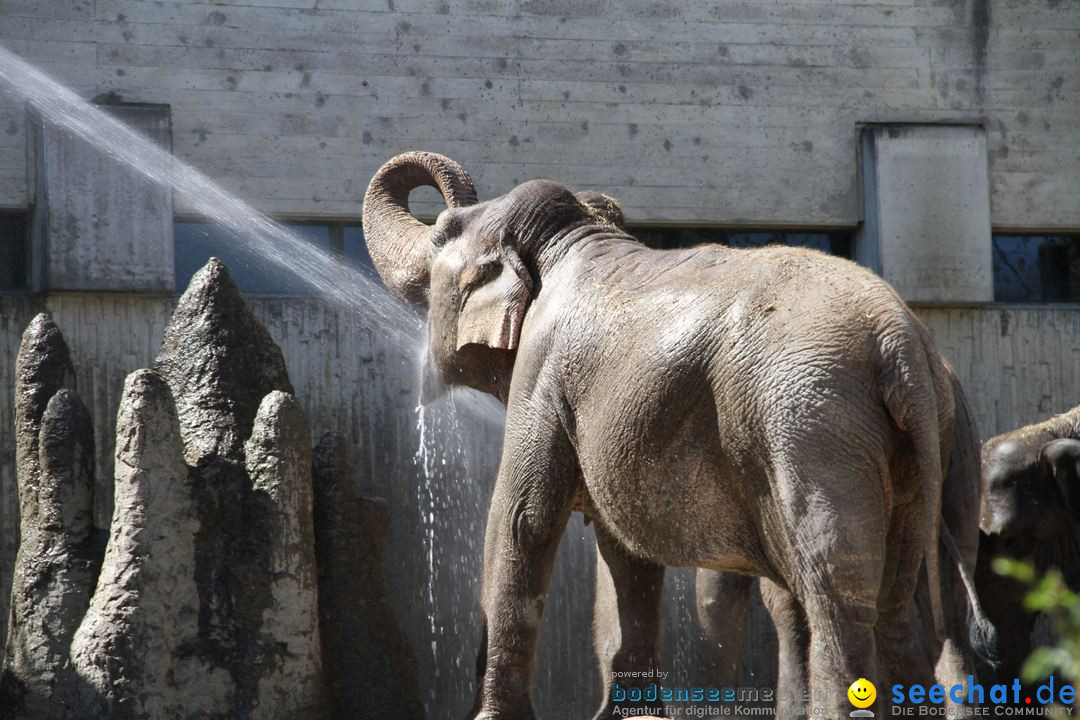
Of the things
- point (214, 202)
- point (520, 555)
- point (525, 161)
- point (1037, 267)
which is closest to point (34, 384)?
point (214, 202)

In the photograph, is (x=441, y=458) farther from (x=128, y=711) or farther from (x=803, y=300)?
(x=803, y=300)

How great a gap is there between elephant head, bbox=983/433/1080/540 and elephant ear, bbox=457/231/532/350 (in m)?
3.42

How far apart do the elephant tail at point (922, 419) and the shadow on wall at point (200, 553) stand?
3045 millimetres

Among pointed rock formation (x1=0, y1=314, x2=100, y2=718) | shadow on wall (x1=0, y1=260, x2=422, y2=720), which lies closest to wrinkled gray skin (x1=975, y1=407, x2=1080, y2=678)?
shadow on wall (x1=0, y1=260, x2=422, y2=720)

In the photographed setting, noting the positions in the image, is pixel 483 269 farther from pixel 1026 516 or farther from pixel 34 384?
pixel 1026 516

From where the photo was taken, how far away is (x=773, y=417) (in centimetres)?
479

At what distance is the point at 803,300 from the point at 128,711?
334 cm

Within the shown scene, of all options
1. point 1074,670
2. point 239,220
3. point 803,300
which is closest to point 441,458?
point 239,220

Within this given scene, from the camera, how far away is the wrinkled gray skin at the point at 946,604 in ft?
16.8

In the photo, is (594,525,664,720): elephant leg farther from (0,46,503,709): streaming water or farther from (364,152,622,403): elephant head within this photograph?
(0,46,503,709): streaming water

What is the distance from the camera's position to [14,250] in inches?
355

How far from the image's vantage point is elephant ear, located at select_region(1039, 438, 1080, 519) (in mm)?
8172

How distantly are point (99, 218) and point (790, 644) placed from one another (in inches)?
184

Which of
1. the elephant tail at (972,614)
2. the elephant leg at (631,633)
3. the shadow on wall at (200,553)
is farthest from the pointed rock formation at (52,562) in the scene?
the elephant tail at (972,614)
